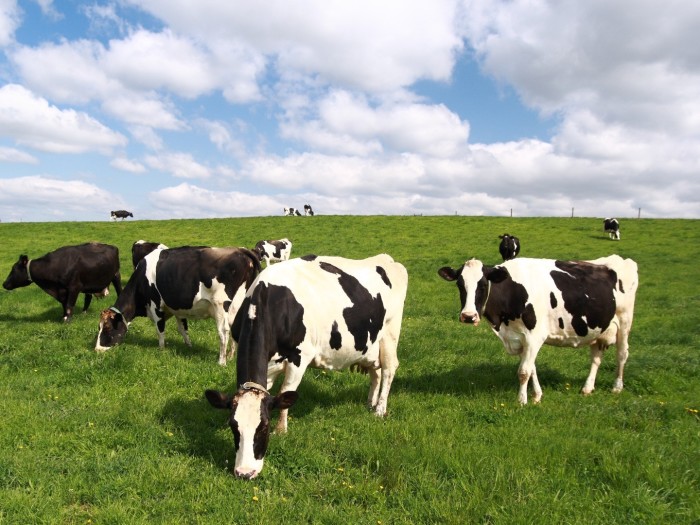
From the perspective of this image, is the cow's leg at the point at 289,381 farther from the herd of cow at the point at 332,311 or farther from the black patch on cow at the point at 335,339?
the black patch on cow at the point at 335,339

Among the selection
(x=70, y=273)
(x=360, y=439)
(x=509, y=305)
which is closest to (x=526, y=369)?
(x=509, y=305)

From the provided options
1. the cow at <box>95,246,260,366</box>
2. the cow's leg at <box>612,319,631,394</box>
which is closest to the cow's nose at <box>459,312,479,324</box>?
the cow's leg at <box>612,319,631,394</box>

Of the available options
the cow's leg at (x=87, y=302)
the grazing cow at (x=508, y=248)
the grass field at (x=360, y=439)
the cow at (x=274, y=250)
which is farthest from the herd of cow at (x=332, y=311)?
the grazing cow at (x=508, y=248)

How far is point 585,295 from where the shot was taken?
27.3ft

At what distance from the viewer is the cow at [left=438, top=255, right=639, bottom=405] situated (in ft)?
25.6

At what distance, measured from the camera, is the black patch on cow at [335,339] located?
662cm

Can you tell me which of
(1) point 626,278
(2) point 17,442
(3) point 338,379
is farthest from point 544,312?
(2) point 17,442

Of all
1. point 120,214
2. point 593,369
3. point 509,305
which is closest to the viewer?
point 509,305

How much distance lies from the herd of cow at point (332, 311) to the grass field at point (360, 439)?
19.6 inches

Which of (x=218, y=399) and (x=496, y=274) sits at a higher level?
(x=496, y=274)

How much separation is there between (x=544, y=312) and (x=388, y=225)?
105 feet

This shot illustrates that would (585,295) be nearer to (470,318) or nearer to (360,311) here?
(470,318)

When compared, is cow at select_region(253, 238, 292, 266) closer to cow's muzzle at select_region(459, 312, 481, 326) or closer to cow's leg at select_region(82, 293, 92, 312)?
cow's leg at select_region(82, 293, 92, 312)

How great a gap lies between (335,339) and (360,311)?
0.59m
